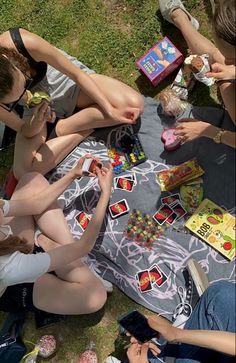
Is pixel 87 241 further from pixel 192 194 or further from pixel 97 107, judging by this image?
pixel 97 107

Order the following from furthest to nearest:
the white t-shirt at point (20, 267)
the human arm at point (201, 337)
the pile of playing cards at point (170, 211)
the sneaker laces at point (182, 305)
Result: the pile of playing cards at point (170, 211) → the sneaker laces at point (182, 305) → the white t-shirt at point (20, 267) → the human arm at point (201, 337)

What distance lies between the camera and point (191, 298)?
3.70m

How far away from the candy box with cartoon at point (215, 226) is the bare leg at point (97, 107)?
1.02m

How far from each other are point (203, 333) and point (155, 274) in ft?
3.09

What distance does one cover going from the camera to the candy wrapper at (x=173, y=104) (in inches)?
157

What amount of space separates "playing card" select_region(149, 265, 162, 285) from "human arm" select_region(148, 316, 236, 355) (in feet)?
2.02

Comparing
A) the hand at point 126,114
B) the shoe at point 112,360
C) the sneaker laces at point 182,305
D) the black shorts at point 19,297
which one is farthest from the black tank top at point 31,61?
the shoe at point 112,360

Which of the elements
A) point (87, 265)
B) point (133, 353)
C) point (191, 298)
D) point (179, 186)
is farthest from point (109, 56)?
point (133, 353)

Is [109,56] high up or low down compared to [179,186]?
up

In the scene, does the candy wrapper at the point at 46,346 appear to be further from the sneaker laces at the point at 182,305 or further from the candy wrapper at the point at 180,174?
the candy wrapper at the point at 180,174

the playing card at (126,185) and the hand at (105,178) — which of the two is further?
the playing card at (126,185)

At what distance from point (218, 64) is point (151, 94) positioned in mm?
915

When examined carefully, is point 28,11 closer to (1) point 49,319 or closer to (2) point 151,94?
(2) point 151,94

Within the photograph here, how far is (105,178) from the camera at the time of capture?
12.4 ft
